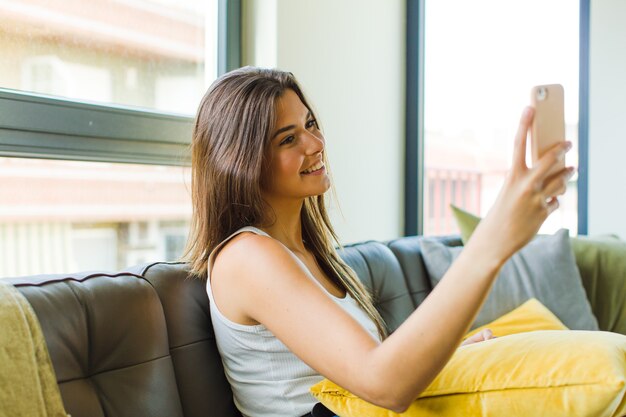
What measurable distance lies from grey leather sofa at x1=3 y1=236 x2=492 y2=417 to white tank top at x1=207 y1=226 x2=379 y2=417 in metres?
0.07

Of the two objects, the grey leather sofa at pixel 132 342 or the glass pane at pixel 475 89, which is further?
the glass pane at pixel 475 89

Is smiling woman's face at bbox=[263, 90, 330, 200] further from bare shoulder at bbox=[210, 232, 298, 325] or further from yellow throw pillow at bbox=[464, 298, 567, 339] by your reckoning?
yellow throw pillow at bbox=[464, 298, 567, 339]

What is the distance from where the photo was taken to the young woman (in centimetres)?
89

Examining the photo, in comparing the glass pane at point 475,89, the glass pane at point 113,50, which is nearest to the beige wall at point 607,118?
the glass pane at point 475,89

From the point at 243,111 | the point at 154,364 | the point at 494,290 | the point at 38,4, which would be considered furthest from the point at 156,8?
the point at 494,290

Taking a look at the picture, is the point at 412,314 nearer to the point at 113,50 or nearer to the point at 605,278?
the point at 113,50

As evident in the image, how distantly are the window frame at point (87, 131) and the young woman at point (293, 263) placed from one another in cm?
45

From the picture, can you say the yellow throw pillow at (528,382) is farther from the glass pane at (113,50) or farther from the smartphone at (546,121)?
the glass pane at (113,50)

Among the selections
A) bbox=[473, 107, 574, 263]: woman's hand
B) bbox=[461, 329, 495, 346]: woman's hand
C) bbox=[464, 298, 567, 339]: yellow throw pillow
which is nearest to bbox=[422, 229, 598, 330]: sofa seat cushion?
Result: bbox=[464, 298, 567, 339]: yellow throw pillow

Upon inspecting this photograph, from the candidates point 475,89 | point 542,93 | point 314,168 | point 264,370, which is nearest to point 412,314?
point 542,93

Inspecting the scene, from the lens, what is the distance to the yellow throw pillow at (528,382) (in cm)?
105

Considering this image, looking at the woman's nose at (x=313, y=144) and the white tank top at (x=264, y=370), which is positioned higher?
the woman's nose at (x=313, y=144)

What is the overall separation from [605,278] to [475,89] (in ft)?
4.14

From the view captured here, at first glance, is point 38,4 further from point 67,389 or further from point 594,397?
point 594,397
